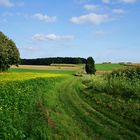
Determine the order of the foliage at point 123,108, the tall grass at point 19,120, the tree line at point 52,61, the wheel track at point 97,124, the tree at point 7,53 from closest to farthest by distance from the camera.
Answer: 1. the tall grass at point 19,120
2. the wheel track at point 97,124
3. the foliage at point 123,108
4. the tree at point 7,53
5. the tree line at point 52,61

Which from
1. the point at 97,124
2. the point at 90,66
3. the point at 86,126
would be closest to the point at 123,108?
the point at 97,124

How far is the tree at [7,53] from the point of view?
80.7 meters

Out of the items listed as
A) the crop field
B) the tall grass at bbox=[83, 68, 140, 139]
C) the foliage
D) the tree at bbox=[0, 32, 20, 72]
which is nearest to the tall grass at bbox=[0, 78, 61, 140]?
the crop field

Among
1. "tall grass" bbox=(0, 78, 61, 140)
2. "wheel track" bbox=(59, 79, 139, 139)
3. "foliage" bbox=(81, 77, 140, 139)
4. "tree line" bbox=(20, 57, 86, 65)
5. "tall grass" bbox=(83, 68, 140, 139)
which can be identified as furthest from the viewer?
"tree line" bbox=(20, 57, 86, 65)

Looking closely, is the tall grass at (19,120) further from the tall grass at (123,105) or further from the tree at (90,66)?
the tree at (90,66)

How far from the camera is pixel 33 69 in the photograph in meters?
121

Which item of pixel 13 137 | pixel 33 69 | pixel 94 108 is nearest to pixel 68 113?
pixel 94 108

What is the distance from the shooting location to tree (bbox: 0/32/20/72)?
265ft

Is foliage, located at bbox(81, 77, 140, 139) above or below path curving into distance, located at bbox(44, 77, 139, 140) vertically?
above

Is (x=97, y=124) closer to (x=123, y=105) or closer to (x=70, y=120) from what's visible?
(x=70, y=120)

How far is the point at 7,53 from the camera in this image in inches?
3305

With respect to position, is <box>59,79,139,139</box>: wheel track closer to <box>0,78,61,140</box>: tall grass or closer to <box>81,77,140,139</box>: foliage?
<box>81,77,140,139</box>: foliage

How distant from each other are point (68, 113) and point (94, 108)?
260 centimetres

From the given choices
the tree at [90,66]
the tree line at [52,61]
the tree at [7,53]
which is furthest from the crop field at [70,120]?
the tree line at [52,61]
